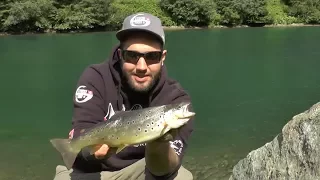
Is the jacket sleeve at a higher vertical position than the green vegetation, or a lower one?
higher

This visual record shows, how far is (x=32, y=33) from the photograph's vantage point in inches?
2921

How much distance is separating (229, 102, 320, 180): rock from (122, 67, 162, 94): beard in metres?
2.32

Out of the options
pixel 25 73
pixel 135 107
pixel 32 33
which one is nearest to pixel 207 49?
pixel 25 73

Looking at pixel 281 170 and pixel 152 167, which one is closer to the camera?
pixel 152 167

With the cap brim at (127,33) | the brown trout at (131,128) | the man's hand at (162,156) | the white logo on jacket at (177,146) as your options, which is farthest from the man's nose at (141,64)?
the white logo on jacket at (177,146)

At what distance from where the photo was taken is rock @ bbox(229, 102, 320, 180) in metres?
5.53

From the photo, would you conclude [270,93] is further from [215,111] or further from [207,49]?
[207,49]

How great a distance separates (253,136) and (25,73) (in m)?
22.8

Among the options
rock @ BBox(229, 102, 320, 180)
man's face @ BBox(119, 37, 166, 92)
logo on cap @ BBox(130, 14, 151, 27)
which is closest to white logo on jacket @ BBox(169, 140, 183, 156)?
man's face @ BBox(119, 37, 166, 92)

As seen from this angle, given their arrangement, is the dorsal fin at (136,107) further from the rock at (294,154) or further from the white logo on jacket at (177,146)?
the rock at (294,154)

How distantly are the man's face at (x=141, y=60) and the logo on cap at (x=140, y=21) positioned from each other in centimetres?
16

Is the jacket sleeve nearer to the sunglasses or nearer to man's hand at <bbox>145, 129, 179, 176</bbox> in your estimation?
the sunglasses

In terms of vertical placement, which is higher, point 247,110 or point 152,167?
point 152,167

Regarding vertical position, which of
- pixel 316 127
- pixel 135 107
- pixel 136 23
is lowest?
pixel 316 127
